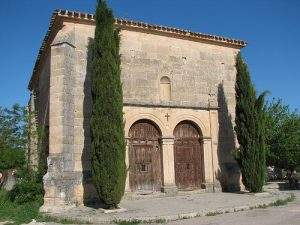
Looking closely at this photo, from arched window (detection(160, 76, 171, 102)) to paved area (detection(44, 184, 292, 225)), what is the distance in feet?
12.2

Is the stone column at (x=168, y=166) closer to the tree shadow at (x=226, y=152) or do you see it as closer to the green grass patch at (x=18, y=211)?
the tree shadow at (x=226, y=152)

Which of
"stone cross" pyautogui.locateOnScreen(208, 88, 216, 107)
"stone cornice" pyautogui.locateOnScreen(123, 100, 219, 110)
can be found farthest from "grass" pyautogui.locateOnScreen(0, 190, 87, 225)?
"stone cross" pyautogui.locateOnScreen(208, 88, 216, 107)

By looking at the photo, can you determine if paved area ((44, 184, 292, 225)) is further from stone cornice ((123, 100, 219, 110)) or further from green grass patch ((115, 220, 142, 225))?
stone cornice ((123, 100, 219, 110))

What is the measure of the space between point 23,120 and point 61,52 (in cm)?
696

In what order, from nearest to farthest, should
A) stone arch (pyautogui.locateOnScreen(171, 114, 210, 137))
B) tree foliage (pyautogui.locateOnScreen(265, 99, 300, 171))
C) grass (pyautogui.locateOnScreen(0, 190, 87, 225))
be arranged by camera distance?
grass (pyautogui.locateOnScreen(0, 190, 87, 225))
stone arch (pyautogui.locateOnScreen(171, 114, 210, 137))
tree foliage (pyautogui.locateOnScreen(265, 99, 300, 171))

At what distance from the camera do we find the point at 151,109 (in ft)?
45.8

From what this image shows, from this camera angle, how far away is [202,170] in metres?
14.9

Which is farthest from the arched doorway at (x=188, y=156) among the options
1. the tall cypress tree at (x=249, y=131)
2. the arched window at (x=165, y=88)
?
the tall cypress tree at (x=249, y=131)

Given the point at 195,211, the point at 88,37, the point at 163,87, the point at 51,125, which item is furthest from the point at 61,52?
the point at 195,211

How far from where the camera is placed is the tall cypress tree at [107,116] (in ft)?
35.8

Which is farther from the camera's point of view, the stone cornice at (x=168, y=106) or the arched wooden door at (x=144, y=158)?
the arched wooden door at (x=144, y=158)

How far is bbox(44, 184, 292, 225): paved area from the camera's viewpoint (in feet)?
31.3

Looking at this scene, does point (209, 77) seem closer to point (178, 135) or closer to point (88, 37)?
point (178, 135)

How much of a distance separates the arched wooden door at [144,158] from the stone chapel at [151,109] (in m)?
0.04
